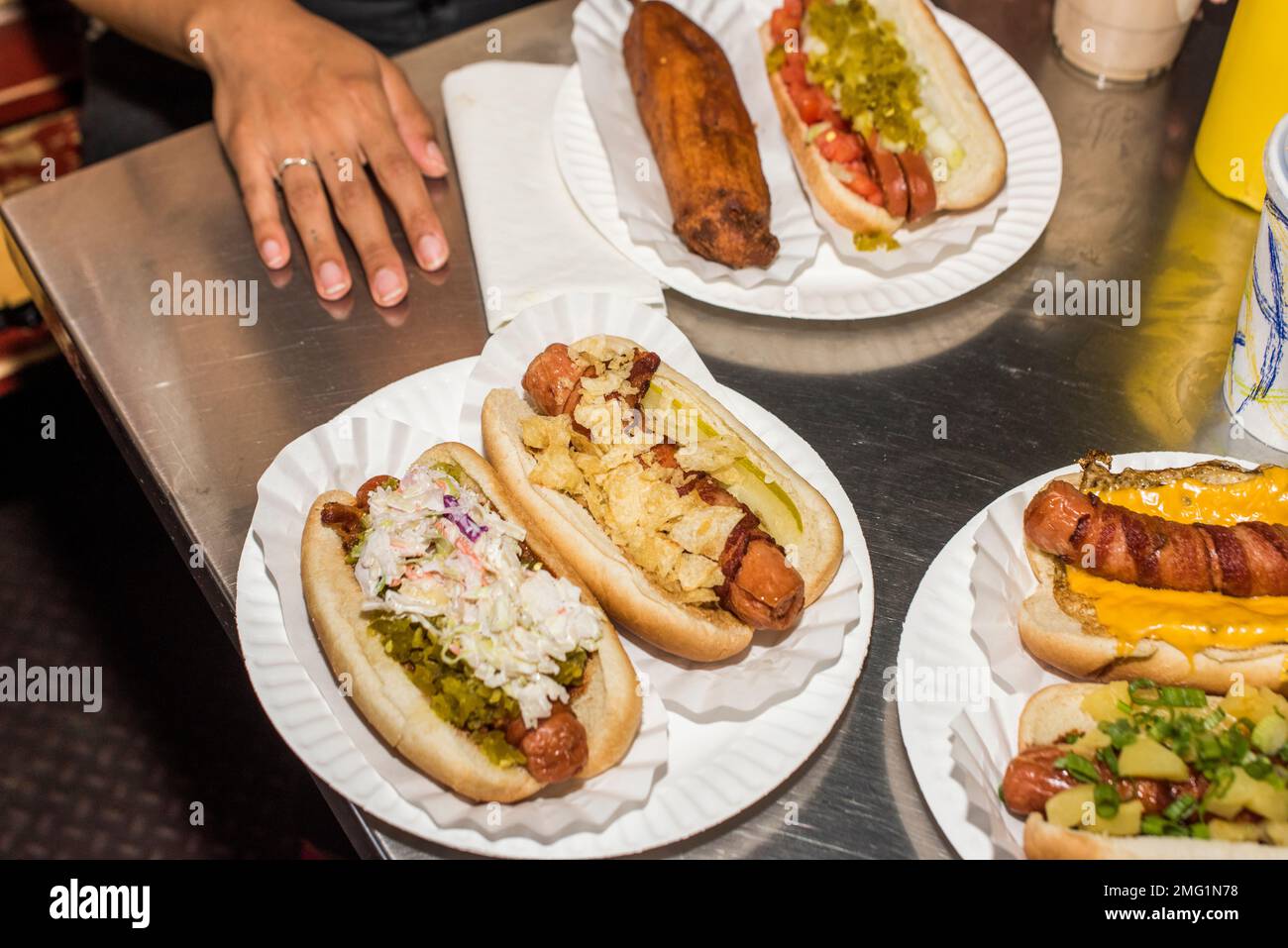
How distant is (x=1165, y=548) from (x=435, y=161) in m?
2.61

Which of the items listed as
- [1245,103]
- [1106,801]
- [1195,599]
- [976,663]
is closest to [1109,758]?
[1106,801]

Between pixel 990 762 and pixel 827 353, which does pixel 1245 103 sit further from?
pixel 990 762

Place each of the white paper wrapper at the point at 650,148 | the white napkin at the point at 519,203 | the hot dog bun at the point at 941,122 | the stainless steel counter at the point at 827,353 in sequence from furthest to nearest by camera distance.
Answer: the hot dog bun at the point at 941,122
the white paper wrapper at the point at 650,148
the white napkin at the point at 519,203
the stainless steel counter at the point at 827,353

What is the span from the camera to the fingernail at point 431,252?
3.81 m

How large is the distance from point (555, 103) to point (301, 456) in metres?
1.72

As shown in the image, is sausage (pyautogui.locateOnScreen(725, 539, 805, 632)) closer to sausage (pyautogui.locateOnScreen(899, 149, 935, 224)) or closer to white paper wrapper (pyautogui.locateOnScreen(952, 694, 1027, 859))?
white paper wrapper (pyautogui.locateOnScreen(952, 694, 1027, 859))

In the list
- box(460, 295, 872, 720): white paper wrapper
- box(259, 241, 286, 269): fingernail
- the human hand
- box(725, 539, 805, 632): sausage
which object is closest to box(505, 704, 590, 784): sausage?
box(460, 295, 872, 720): white paper wrapper

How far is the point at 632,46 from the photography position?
4.16 meters

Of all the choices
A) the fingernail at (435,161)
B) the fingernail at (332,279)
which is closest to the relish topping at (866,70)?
the fingernail at (435,161)

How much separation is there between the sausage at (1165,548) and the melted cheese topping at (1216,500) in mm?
138

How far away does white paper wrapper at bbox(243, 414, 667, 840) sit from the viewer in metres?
2.59

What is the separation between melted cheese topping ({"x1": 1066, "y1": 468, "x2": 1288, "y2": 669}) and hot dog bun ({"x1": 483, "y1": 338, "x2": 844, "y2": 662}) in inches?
25.0

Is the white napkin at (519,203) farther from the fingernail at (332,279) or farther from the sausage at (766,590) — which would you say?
the sausage at (766,590)
